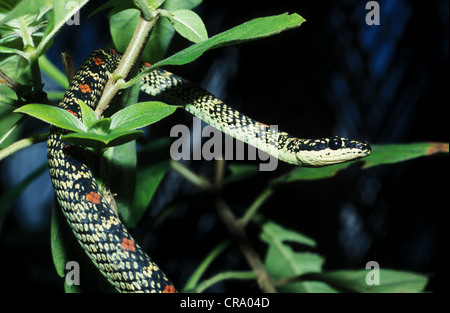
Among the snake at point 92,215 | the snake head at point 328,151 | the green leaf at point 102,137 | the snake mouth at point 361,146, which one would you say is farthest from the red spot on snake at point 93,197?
the snake mouth at point 361,146

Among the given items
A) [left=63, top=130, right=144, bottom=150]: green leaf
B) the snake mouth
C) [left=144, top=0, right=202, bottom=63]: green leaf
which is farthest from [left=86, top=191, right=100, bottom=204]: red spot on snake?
the snake mouth

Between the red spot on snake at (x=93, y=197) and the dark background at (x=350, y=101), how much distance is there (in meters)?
1.72

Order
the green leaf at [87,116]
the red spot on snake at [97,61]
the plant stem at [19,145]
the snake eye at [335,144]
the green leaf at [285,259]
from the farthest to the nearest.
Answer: the green leaf at [285,259] < the snake eye at [335,144] < the red spot on snake at [97,61] < the plant stem at [19,145] < the green leaf at [87,116]

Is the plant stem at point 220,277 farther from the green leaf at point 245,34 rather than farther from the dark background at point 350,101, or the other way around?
the dark background at point 350,101

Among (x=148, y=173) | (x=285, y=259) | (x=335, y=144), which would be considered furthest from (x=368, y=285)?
(x=148, y=173)

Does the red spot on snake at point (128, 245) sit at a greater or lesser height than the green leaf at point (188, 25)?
lesser

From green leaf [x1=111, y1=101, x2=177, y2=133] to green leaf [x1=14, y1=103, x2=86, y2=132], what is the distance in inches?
2.7

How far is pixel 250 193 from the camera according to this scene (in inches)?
114

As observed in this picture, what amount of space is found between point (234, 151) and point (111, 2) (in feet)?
5.27

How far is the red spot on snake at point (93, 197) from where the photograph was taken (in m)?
0.91

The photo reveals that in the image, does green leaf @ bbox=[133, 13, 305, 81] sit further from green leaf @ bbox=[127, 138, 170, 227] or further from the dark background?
the dark background

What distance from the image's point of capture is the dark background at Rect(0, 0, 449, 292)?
264cm

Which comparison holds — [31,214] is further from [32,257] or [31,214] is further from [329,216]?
[329,216]
